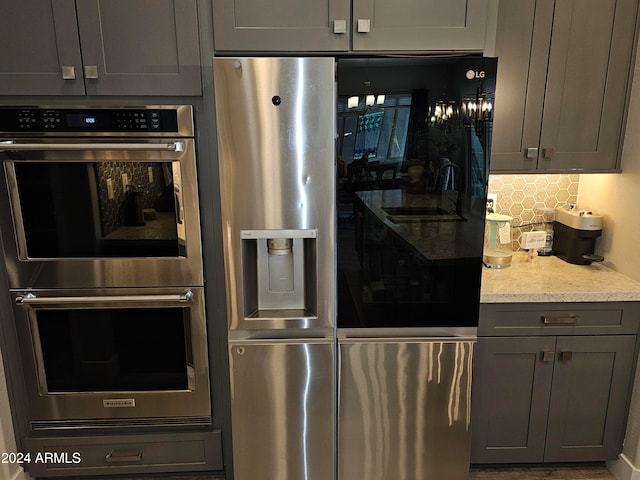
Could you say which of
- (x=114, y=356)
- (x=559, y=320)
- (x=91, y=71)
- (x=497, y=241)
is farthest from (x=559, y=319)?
(x=91, y=71)

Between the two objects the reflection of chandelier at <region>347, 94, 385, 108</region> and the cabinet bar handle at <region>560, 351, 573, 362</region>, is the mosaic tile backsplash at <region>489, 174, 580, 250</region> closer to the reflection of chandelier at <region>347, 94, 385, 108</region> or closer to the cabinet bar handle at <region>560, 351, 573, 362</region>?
the cabinet bar handle at <region>560, 351, 573, 362</region>

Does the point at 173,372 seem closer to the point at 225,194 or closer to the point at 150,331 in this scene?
the point at 150,331

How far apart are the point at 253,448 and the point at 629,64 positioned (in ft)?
→ 7.44

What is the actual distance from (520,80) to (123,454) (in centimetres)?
238

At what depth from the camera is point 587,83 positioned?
204 centimetres

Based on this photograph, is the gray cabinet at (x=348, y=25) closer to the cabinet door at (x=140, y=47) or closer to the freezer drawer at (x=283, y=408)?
the cabinet door at (x=140, y=47)

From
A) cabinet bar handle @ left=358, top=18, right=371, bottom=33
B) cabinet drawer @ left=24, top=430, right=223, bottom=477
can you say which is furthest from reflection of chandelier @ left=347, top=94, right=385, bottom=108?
cabinet drawer @ left=24, top=430, right=223, bottom=477

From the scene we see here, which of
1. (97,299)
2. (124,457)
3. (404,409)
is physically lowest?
(124,457)

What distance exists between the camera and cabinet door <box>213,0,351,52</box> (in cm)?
167

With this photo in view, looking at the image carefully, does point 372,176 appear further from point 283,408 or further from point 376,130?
point 283,408

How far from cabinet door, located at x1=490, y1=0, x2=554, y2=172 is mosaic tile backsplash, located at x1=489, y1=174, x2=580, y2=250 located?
1.17ft

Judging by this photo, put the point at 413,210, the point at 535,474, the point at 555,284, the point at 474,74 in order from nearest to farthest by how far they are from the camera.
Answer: the point at 474,74
the point at 413,210
the point at 555,284
the point at 535,474

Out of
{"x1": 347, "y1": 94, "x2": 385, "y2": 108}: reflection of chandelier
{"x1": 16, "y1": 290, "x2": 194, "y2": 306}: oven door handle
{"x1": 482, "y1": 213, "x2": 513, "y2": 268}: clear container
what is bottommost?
{"x1": 16, "y1": 290, "x2": 194, "y2": 306}: oven door handle

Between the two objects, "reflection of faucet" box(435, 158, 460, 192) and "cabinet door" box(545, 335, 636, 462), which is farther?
"cabinet door" box(545, 335, 636, 462)
